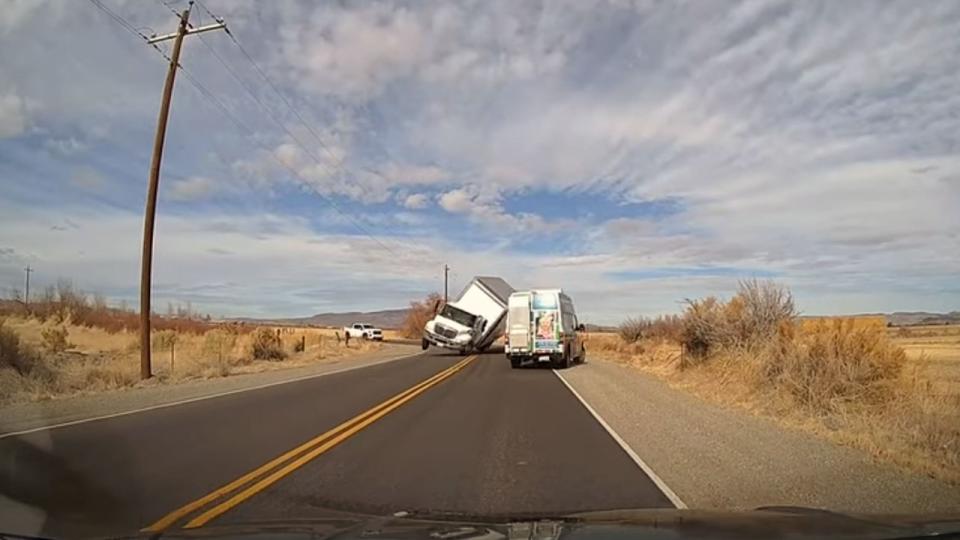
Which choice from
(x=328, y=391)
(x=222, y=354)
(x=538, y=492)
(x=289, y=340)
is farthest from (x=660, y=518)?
(x=289, y=340)

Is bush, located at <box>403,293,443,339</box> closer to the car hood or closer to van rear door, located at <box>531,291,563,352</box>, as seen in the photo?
van rear door, located at <box>531,291,563,352</box>

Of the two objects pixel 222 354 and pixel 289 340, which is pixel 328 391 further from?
pixel 289 340

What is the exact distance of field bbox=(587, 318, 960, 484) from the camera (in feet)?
33.9

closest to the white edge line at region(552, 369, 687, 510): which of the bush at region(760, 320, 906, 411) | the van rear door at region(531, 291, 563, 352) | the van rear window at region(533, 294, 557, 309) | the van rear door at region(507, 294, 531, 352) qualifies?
the bush at region(760, 320, 906, 411)

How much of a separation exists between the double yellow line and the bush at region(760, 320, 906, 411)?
8.52 m

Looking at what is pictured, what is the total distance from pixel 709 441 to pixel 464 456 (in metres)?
3.86

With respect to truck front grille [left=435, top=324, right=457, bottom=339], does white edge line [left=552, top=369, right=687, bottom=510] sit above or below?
below


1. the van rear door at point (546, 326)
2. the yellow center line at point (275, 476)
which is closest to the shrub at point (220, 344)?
the van rear door at point (546, 326)

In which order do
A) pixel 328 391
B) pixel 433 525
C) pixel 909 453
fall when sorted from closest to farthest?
pixel 433 525 < pixel 909 453 < pixel 328 391

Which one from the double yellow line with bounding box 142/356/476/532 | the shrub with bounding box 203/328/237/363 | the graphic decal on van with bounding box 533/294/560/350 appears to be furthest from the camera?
the shrub with bounding box 203/328/237/363

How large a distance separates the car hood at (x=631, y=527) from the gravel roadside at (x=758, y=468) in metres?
2.25

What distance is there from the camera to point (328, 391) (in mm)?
21031

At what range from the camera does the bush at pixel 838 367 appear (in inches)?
613

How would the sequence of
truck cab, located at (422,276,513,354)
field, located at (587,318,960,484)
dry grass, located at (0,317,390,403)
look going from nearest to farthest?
1. field, located at (587,318,960,484)
2. dry grass, located at (0,317,390,403)
3. truck cab, located at (422,276,513,354)
